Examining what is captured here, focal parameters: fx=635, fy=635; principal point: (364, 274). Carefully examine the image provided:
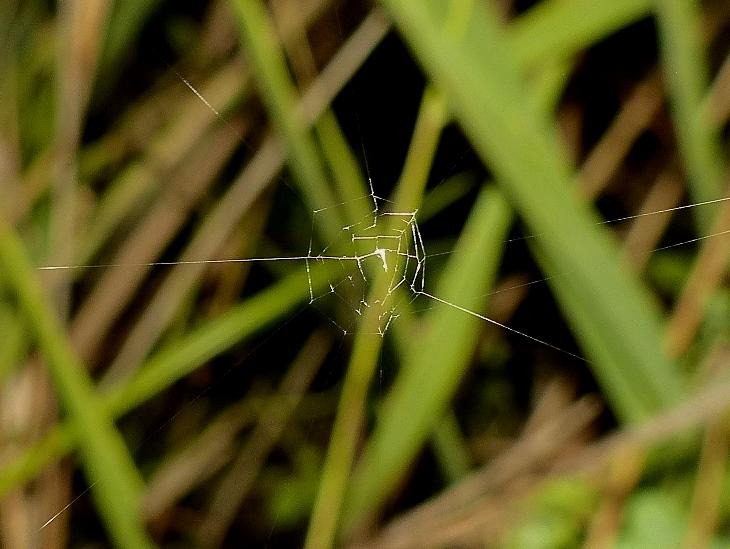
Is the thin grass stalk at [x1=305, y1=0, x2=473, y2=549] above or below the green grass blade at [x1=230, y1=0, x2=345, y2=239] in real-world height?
below

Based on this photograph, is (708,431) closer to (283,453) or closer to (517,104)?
(517,104)

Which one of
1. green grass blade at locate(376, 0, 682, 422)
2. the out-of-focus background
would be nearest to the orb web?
the out-of-focus background

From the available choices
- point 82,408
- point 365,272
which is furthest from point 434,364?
point 82,408

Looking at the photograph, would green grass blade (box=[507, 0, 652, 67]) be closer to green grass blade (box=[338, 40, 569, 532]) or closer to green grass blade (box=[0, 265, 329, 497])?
green grass blade (box=[338, 40, 569, 532])

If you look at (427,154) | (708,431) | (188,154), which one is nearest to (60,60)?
(188,154)

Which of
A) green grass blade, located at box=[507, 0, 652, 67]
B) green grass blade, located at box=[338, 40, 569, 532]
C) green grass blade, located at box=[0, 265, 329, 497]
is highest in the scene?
green grass blade, located at box=[507, 0, 652, 67]

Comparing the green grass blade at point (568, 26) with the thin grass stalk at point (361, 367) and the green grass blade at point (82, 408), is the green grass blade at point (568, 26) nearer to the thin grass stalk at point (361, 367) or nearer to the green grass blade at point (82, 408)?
the thin grass stalk at point (361, 367)
